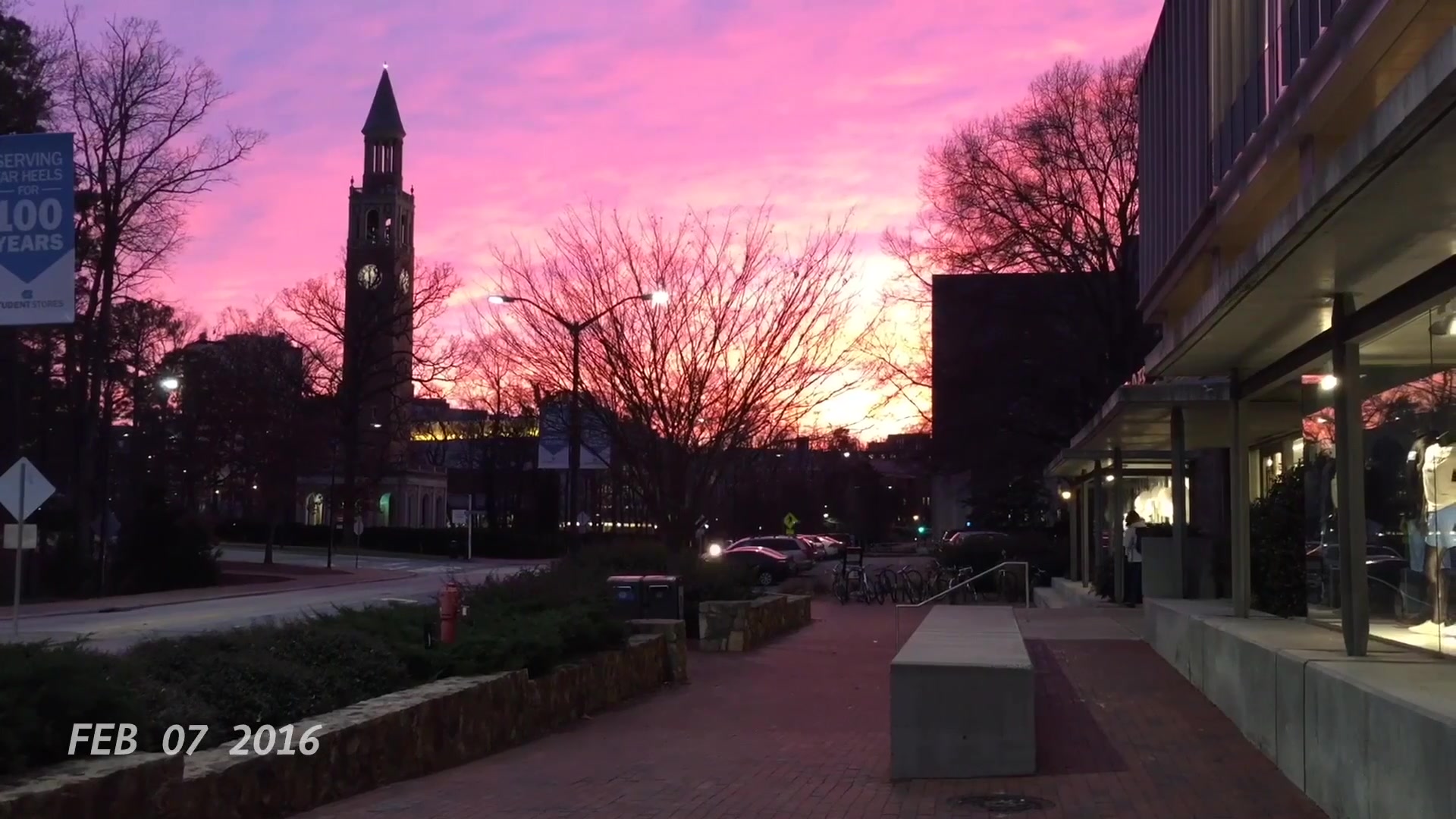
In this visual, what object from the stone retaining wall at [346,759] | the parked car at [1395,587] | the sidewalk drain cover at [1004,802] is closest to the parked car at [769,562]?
the stone retaining wall at [346,759]

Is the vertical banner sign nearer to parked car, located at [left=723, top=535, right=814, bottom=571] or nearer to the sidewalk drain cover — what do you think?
the sidewalk drain cover

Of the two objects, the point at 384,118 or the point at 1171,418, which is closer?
the point at 1171,418

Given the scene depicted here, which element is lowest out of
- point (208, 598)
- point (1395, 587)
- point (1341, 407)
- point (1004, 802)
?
point (208, 598)

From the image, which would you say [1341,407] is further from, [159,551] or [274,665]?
[159,551]

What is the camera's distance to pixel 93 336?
138 ft

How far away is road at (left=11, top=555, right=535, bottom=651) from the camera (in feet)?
86.2

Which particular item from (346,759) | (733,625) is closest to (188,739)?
(346,759)

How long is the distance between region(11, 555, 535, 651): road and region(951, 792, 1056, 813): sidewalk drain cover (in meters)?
14.3

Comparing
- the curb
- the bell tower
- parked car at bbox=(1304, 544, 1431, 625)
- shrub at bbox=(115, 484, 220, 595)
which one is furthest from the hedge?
parked car at bbox=(1304, 544, 1431, 625)

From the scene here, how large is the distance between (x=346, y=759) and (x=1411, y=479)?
7.20 meters

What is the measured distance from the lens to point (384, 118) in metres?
116

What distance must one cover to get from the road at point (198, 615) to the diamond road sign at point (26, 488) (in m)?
2.22

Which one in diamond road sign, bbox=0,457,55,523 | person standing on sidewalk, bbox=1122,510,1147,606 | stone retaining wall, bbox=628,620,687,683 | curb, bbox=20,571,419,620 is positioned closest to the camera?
stone retaining wall, bbox=628,620,687,683

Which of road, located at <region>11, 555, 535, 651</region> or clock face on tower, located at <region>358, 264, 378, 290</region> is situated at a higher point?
clock face on tower, located at <region>358, 264, 378, 290</region>
